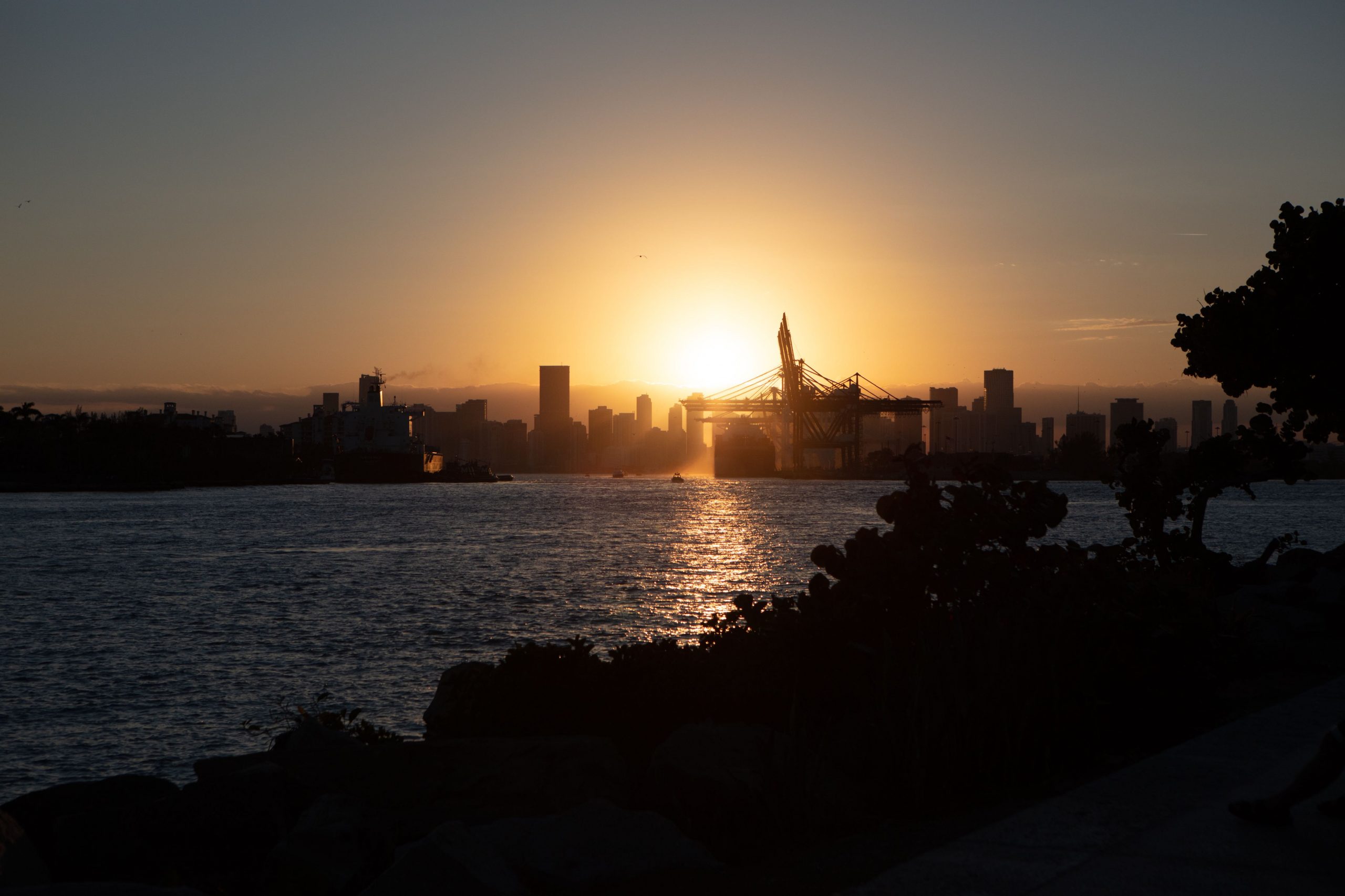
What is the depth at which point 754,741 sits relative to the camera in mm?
6422

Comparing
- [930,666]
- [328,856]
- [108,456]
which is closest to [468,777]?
[328,856]

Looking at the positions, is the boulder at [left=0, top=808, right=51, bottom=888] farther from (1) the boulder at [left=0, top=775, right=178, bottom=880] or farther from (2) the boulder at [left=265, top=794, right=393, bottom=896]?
(2) the boulder at [left=265, top=794, right=393, bottom=896]

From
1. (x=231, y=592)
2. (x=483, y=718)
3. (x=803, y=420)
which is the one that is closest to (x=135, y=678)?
(x=483, y=718)

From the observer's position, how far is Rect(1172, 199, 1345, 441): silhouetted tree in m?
10.9

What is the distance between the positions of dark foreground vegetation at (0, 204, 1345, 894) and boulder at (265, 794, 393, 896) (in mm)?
12

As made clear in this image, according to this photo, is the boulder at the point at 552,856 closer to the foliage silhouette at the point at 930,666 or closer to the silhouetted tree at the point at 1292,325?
the foliage silhouette at the point at 930,666

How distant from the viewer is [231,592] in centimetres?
3422

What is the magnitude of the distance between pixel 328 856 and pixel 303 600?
92.5 ft

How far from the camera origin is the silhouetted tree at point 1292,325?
35.7ft

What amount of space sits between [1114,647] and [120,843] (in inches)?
249

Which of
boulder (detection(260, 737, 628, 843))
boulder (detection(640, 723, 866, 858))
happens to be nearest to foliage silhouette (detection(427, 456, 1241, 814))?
boulder (detection(640, 723, 866, 858))

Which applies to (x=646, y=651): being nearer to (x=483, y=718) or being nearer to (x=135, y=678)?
(x=483, y=718)

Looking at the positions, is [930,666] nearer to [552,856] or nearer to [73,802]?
[552,856]

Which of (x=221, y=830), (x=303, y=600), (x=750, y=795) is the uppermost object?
(x=750, y=795)
